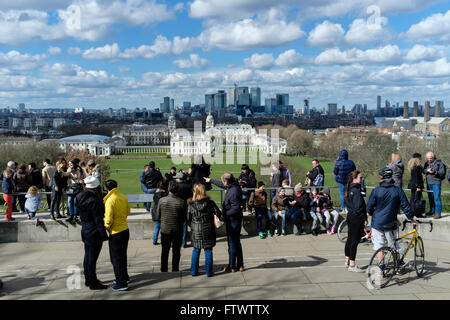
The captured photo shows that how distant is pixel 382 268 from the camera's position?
6883 mm

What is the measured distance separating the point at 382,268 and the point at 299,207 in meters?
3.85

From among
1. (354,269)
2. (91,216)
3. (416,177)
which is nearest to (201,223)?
(91,216)

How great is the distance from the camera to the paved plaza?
649 cm

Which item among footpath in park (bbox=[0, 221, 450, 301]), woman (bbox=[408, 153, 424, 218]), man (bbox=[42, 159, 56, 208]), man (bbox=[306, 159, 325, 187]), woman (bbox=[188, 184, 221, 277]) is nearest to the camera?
footpath in park (bbox=[0, 221, 450, 301])

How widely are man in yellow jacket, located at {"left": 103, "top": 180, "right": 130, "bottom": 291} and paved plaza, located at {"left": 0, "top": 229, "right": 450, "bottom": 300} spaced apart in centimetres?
23

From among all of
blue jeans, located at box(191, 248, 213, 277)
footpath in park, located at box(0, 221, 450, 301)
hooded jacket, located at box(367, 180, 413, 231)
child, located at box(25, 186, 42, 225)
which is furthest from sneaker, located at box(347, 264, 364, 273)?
child, located at box(25, 186, 42, 225)

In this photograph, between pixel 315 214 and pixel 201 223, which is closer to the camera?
pixel 201 223

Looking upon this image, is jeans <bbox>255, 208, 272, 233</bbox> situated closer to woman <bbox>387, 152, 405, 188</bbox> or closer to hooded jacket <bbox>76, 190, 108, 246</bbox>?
woman <bbox>387, 152, 405, 188</bbox>

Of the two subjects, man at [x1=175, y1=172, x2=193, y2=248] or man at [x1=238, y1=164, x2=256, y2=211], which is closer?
man at [x1=175, y1=172, x2=193, y2=248]

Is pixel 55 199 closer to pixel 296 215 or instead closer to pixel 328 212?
pixel 296 215

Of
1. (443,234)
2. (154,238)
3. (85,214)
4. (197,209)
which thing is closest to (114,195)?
(85,214)

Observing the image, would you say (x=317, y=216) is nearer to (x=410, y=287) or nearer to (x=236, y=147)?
(x=410, y=287)

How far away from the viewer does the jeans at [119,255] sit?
6746 mm

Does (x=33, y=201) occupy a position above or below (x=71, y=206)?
above
